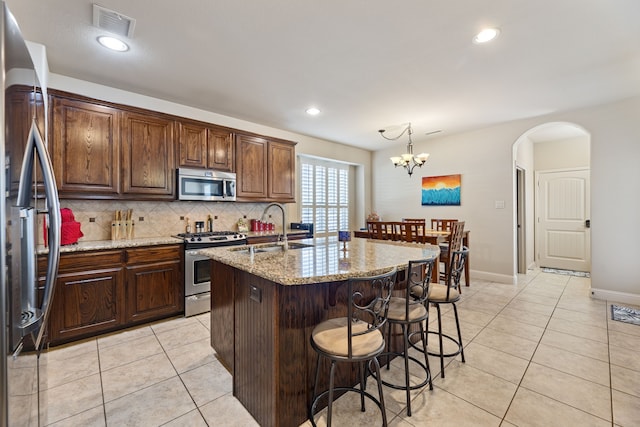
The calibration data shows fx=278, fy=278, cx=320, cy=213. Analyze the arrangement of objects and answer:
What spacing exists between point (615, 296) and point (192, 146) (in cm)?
589

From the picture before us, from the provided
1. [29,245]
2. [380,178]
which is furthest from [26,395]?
[380,178]

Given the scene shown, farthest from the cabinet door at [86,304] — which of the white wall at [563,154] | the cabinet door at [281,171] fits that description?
the white wall at [563,154]

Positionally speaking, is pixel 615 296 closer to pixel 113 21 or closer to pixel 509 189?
pixel 509 189

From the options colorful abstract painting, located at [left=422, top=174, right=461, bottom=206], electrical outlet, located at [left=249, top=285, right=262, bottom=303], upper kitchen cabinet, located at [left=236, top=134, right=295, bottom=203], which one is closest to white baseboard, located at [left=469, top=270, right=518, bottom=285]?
colorful abstract painting, located at [left=422, top=174, right=461, bottom=206]

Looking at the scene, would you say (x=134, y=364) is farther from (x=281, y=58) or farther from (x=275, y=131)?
(x=275, y=131)

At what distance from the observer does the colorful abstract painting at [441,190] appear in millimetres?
5219

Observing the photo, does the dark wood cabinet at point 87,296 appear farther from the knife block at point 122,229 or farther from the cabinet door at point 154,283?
the knife block at point 122,229

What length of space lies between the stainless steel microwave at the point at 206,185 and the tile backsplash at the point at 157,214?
1.27ft

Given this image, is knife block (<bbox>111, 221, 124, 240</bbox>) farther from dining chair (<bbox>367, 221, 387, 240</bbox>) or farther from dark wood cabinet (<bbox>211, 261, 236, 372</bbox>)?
dining chair (<bbox>367, 221, 387, 240</bbox>)

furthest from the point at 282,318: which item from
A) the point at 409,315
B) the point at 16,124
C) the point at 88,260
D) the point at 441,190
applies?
the point at 441,190

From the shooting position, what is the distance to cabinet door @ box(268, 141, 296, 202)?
4395mm

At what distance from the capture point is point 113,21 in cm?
207

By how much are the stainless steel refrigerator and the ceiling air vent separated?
1.27 m

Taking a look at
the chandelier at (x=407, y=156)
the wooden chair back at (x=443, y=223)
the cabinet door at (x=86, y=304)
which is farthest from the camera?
the wooden chair back at (x=443, y=223)
